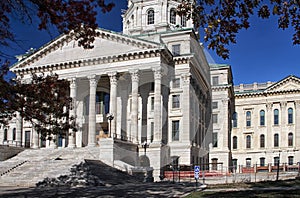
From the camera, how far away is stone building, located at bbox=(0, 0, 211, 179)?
154 feet

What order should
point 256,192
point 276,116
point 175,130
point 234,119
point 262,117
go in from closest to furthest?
point 256,192 < point 175,130 < point 276,116 < point 262,117 < point 234,119

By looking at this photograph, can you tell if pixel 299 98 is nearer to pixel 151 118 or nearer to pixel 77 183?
pixel 151 118

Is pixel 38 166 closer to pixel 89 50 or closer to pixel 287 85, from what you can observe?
pixel 89 50

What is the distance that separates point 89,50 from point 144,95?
29.5 ft

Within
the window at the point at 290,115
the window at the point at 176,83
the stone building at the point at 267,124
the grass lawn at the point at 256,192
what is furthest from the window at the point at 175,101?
the window at the point at 290,115

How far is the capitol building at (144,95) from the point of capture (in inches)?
1848

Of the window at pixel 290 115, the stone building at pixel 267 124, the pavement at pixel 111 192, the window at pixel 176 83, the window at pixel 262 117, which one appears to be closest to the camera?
the pavement at pixel 111 192

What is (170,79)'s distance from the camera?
51.2 metres

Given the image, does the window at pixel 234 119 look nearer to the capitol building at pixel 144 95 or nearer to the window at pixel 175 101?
the capitol building at pixel 144 95

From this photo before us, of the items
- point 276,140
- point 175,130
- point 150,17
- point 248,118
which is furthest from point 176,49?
point 276,140

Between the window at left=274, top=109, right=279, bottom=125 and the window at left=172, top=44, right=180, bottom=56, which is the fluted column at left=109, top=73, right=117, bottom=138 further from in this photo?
the window at left=274, top=109, right=279, bottom=125

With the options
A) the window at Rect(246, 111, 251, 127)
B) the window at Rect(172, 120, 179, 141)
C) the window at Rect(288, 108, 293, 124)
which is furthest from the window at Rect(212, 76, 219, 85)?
the window at Rect(172, 120, 179, 141)

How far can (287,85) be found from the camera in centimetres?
7344

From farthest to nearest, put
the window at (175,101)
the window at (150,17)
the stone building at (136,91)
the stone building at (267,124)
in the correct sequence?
the stone building at (267,124), the window at (150,17), the window at (175,101), the stone building at (136,91)
